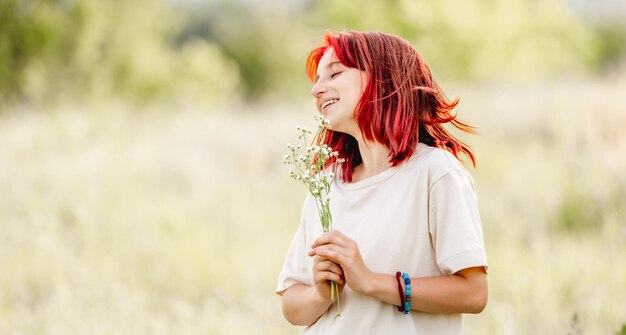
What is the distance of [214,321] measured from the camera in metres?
4.60

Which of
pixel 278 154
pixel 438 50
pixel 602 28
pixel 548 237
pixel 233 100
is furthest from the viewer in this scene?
pixel 602 28

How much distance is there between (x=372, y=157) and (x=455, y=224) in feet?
1.20

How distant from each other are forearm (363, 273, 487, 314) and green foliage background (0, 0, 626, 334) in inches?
42.1

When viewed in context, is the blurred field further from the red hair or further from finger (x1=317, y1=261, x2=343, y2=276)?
finger (x1=317, y1=261, x2=343, y2=276)

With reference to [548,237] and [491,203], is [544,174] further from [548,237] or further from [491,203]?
[548,237]

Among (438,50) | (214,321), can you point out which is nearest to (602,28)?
(438,50)

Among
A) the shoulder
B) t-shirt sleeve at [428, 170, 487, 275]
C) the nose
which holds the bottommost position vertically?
t-shirt sleeve at [428, 170, 487, 275]

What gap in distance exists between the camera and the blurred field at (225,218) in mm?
4824

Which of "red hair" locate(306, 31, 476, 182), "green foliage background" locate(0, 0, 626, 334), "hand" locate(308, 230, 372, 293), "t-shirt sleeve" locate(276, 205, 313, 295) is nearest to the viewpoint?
"hand" locate(308, 230, 372, 293)

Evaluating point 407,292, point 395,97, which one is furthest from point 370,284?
point 395,97

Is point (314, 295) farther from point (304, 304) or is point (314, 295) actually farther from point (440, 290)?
point (440, 290)

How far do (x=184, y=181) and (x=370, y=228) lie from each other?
7324 mm

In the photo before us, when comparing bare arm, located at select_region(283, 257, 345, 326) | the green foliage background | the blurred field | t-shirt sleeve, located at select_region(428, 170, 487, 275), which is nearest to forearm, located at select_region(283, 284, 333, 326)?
bare arm, located at select_region(283, 257, 345, 326)

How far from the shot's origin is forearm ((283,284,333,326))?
7.33 ft
